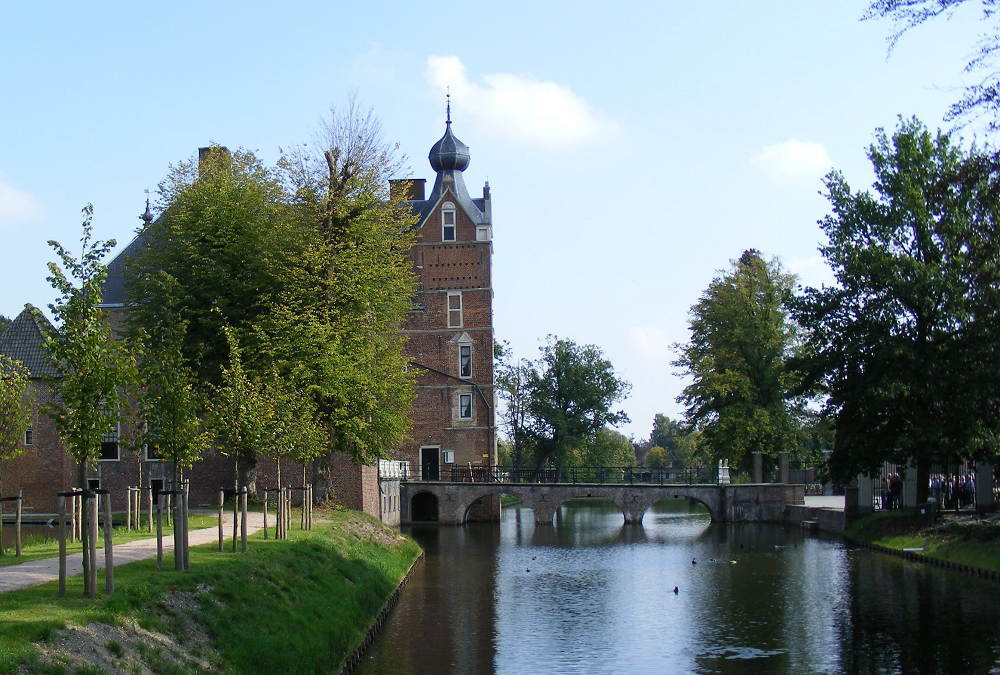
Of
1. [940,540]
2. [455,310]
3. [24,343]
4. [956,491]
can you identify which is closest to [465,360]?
[455,310]

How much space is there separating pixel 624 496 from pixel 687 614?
2402cm

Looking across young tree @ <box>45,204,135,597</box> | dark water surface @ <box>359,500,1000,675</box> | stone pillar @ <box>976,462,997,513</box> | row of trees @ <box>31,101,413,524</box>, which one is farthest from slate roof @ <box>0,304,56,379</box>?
stone pillar @ <box>976,462,997,513</box>

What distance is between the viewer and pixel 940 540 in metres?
26.3

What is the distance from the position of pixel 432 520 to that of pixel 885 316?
22925 millimetres

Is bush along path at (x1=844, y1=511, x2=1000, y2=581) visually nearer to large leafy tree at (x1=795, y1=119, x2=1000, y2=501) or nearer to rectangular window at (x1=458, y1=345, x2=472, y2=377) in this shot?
large leafy tree at (x1=795, y1=119, x2=1000, y2=501)

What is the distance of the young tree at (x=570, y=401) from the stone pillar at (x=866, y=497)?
97.9 feet

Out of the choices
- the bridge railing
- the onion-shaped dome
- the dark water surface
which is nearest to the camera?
the dark water surface

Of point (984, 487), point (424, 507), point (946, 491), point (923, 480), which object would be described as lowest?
point (424, 507)

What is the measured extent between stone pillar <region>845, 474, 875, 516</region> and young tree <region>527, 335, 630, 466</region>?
2985 centimetres

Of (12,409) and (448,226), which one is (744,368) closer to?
(448,226)

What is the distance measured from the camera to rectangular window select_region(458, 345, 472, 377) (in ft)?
157

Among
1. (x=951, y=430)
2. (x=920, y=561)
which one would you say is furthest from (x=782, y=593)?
(x=951, y=430)

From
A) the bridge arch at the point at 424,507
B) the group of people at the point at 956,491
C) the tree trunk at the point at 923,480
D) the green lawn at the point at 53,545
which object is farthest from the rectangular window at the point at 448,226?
the green lawn at the point at 53,545

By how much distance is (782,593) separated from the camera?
21547 millimetres
